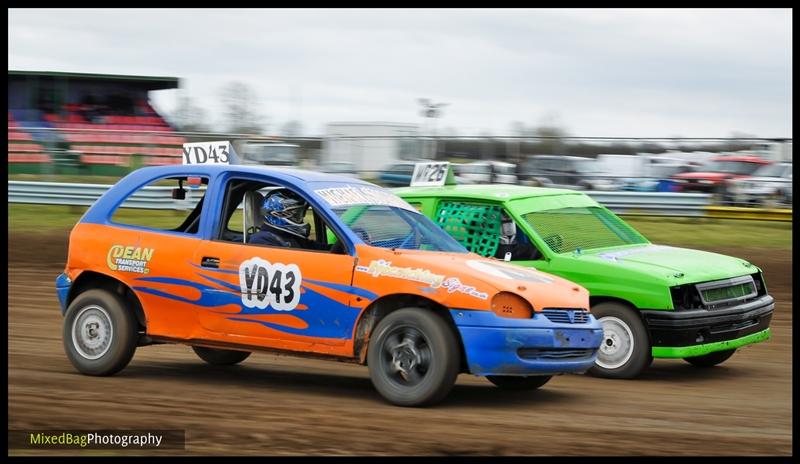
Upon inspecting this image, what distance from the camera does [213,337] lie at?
825 cm

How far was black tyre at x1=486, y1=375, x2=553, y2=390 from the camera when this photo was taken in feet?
28.1

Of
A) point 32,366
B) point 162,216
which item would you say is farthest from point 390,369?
point 162,216

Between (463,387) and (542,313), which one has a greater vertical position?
(542,313)

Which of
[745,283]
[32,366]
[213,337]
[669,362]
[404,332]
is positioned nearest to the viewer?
[404,332]

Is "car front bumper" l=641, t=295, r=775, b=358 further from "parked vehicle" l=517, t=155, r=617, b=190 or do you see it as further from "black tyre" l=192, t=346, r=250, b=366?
"parked vehicle" l=517, t=155, r=617, b=190

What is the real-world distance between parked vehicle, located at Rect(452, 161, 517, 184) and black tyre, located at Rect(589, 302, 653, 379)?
11.6 meters

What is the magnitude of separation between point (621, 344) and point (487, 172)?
11.9 m

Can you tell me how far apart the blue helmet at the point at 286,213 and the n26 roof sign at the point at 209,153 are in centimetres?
89

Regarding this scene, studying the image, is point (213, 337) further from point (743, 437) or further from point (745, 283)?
point (745, 283)

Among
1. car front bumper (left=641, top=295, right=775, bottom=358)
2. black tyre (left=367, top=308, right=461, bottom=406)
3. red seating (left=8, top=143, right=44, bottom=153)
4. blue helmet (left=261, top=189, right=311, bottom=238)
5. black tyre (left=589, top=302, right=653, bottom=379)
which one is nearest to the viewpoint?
black tyre (left=367, top=308, right=461, bottom=406)

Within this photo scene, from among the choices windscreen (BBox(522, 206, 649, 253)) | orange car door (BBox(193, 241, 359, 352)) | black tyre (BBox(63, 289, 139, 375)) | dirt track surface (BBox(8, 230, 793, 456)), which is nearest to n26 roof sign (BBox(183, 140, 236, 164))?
orange car door (BBox(193, 241, 359, 352))

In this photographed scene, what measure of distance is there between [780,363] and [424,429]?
4.72 meters

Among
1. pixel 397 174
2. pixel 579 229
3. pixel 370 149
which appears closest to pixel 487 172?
pixel 397 174

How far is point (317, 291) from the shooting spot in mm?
7844
